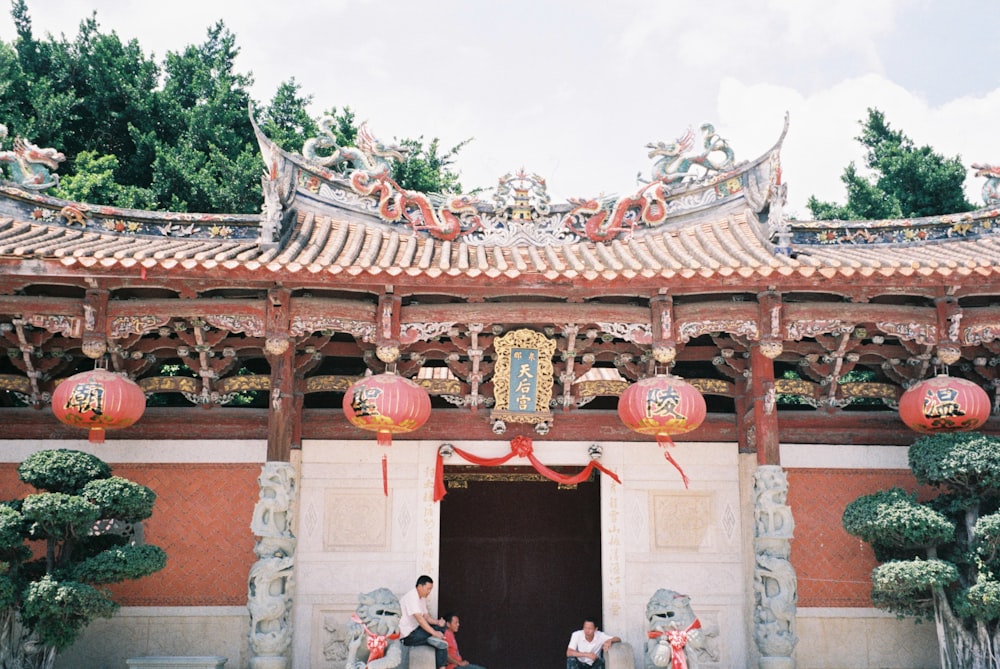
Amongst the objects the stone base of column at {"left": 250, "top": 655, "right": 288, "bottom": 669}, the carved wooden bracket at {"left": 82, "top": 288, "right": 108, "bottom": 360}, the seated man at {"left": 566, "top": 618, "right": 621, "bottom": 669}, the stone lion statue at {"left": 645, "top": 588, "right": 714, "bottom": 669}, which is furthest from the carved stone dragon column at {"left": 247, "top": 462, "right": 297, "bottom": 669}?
the stone lion statue at {"left": 645, "top": 588, "right": 714, "bottom": 669}

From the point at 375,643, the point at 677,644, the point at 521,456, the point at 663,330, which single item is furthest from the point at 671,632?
the point at 663,330

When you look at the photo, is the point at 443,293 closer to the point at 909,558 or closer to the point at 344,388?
the point at 344,388

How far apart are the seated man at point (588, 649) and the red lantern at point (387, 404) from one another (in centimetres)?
220

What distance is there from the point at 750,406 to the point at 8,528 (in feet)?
18.7

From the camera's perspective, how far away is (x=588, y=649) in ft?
24.2

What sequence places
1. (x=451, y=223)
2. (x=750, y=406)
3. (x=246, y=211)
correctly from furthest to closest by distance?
(x=246, y=211), (x=451, y=223), (x=750, y=406)

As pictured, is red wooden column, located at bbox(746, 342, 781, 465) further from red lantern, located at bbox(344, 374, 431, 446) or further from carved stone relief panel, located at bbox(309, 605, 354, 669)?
carved stone relief panel, located at bbox(309, 605, 354, 669)

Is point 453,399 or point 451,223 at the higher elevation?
point 451,223

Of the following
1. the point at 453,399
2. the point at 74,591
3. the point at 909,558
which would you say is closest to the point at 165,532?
the point at 74,591

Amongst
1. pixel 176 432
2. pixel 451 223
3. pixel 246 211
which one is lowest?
pixel 176 432

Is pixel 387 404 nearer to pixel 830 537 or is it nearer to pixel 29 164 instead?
pixel 830 537

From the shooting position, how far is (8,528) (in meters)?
6.27

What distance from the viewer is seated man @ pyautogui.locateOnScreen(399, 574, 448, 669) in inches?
287

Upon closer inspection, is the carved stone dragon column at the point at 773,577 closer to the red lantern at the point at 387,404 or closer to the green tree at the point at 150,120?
the red lantern at the point at 387,404
